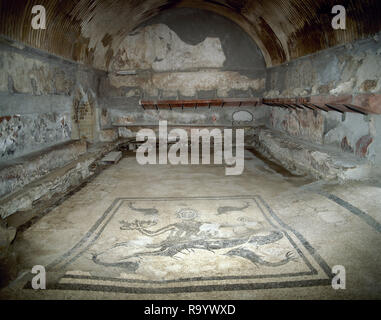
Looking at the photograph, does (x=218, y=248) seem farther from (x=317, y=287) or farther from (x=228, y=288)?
(x=317, y=287)

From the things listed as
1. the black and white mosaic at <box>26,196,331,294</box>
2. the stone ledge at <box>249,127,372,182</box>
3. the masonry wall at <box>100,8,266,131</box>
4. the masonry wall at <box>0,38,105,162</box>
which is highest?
the masonry wall at <box>100,8,266,131</box>

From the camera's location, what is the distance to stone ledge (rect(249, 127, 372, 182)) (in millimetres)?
5164

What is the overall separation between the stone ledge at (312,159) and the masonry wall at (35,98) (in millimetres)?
5411

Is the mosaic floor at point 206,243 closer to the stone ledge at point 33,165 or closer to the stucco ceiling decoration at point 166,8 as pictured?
the stone ledge at point 33,165

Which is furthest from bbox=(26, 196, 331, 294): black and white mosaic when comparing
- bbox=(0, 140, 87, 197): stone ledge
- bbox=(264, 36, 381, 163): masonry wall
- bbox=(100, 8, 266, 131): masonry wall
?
bbox=(100, 8, 266, 131): masonry wall

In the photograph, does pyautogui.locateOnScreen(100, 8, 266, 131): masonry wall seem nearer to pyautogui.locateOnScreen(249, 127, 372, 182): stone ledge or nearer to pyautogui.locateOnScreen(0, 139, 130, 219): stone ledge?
pyautogui.locateOnScreen(249, 127, 372, 182): stone ledge

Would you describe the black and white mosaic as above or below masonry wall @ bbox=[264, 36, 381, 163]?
below

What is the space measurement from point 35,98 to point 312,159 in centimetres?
567

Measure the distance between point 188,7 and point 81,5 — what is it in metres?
4.67

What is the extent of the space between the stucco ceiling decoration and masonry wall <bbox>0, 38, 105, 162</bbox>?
28 cm

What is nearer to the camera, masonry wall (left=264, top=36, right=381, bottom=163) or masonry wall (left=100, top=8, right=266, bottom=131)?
masonry wall (left=264, top=36, right=381, bottom=163)

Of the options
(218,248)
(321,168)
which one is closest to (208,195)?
(218,248)

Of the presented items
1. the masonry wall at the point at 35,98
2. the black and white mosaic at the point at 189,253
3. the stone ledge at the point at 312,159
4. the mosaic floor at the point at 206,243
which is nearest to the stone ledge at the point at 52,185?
the mosaic floor at the point at 206,243

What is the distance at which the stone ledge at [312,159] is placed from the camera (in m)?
5.16
